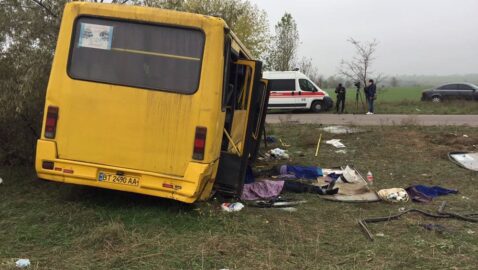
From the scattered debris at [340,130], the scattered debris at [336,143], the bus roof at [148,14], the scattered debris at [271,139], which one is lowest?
the scattered debris at [271,139]

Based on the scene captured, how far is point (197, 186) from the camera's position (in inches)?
224

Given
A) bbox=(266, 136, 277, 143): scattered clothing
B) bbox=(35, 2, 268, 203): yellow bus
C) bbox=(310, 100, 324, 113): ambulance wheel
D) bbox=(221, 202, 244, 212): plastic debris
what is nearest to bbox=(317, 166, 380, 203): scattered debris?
bbox=(221, 202, 244, 212): plastic debris

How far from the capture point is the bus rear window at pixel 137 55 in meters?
5.80

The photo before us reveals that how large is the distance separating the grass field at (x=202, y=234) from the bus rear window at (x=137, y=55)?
1606 millimetres

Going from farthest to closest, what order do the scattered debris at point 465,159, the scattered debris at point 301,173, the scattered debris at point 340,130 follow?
the scattered debris at point 340,130, the scattered debris at point 465,159, the scattered debris at point 301,173

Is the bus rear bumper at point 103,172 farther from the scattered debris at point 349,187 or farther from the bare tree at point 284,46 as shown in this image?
the bare tree at point 284,46

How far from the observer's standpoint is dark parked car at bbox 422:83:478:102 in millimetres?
30594

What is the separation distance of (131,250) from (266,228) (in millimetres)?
1653

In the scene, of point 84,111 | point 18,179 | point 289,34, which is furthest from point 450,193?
point 289,34

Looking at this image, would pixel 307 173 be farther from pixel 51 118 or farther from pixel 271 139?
pixel 271 139

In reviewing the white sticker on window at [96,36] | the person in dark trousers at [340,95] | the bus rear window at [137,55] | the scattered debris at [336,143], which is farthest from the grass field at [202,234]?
the person in dark trousers at [340,95]

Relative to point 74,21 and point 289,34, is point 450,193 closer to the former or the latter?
point 74,21

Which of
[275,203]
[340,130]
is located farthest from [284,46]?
[275,203]

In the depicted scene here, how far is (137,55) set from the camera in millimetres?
5863
